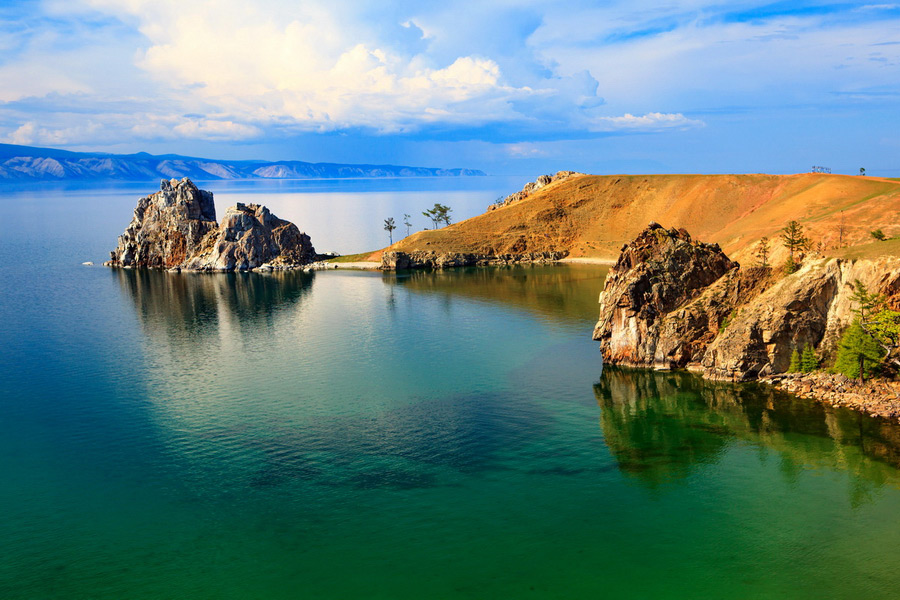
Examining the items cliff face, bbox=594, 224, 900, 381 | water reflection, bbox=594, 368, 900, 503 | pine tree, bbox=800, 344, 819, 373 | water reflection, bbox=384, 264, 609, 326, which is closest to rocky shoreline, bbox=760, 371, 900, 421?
pine tree, bbox=800, 344, 819, 373

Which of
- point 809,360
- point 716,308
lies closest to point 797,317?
point 809,360

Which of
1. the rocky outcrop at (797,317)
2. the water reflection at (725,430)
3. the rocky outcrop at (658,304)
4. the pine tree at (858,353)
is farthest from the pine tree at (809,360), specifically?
the rocky outcrop at (658,304)

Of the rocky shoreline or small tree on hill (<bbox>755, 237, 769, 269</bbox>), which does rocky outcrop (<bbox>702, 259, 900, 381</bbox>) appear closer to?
the rocky shoreline

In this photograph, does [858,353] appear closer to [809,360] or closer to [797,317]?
[809,360]

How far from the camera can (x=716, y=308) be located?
284 feet

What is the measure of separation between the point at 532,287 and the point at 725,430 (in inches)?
3942

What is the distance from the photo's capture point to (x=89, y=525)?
171ft

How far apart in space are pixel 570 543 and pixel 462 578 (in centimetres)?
910

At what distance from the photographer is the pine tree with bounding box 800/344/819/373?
251ft

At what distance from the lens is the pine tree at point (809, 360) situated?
251 feet

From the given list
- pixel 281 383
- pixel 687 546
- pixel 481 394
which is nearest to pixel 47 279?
pixel 281 383

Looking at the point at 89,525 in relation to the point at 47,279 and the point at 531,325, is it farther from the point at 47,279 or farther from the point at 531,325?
the point at 47,279

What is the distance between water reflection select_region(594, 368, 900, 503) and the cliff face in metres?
4.42

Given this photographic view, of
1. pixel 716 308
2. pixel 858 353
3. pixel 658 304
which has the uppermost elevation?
pixel 658 304
